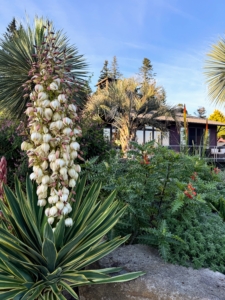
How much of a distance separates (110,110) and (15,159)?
40.8 ft

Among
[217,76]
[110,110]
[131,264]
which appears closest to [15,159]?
[131,264]

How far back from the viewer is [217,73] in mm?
13289

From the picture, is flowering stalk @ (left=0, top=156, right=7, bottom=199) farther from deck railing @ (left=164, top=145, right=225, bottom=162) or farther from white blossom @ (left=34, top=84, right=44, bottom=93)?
deck railing @ (left=164, top=145, right=225, bottom=162)

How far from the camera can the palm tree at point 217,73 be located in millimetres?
13185

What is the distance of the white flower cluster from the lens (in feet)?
5.40

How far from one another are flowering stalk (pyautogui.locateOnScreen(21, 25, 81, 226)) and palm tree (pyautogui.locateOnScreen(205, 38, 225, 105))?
42.5 feet

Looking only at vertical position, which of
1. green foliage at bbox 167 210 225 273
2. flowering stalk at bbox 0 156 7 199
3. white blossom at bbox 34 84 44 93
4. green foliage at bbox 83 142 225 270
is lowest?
green foliage at bbox 167 210 225 273

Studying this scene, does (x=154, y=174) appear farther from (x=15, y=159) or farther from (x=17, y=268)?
(x=15, y=159)

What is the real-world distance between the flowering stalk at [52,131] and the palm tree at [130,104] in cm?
1453

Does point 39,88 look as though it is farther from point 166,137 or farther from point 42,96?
point 166,137

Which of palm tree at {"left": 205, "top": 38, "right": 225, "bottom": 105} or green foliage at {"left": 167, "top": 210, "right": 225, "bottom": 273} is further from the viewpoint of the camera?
palm tree at {"left": 205, "top": 38, "right": 225, "bottom": 105}

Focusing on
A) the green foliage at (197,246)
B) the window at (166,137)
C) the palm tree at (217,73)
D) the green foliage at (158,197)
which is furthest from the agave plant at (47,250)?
the window at (166,137)

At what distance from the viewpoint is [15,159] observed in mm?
4863

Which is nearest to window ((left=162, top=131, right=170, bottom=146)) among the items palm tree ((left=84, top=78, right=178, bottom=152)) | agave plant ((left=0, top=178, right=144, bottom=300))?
palm tree ((left=84, top=78, right=178, bottom=152))
